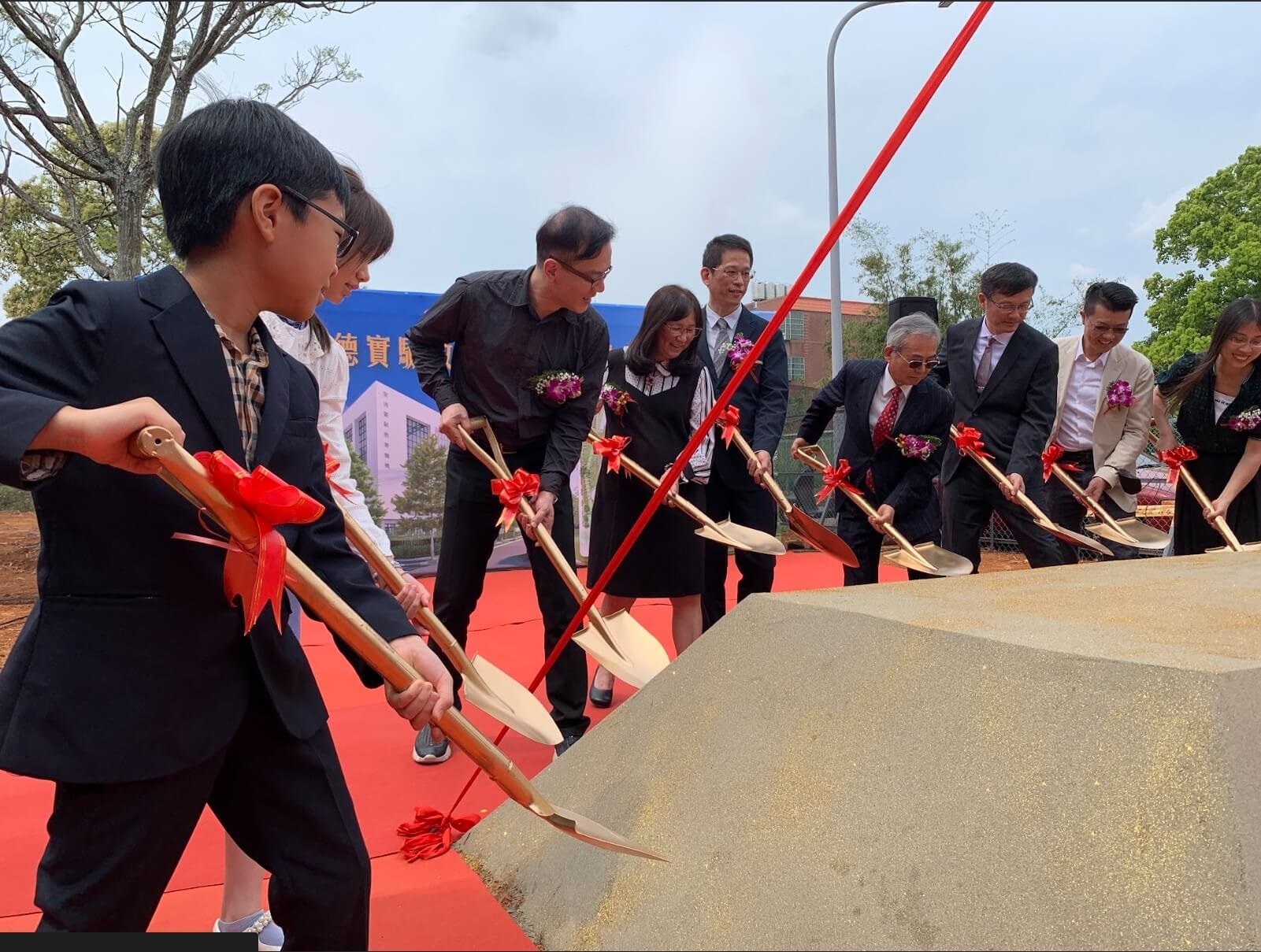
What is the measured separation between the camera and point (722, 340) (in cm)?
344

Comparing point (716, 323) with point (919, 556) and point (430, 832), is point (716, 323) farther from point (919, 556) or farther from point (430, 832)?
point (430, 832)

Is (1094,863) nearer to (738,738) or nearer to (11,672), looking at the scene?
(738,738)

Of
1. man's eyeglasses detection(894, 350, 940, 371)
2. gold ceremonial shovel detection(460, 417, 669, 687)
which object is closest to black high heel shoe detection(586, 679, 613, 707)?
gold ceremonial shovel detection(460, 417, 669, 687)

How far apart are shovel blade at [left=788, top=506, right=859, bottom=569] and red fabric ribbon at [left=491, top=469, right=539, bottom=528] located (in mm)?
1081

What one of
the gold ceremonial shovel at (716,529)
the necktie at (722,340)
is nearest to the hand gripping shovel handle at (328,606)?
the gold ceremonial shovel at (716,529)

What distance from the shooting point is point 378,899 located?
169 centimetres

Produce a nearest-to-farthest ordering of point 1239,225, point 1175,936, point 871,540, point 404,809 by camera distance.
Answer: point 1175,936, point 404,809, point 871,540, point 1239,225

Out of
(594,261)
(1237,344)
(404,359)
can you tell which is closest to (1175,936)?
(594,261)

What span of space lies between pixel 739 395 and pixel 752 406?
0.07 meters

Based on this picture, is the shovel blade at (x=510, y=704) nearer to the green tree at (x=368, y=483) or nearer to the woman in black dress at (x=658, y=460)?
the woman in black dress at (x=658, y=460)

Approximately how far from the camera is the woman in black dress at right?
340cm

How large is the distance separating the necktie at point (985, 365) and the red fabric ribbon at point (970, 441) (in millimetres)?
272

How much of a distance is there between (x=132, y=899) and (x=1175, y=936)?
1177 mm

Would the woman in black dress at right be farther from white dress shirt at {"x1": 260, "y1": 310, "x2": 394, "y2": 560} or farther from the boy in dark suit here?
the boy in dark suit
